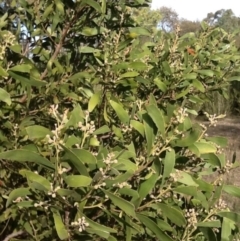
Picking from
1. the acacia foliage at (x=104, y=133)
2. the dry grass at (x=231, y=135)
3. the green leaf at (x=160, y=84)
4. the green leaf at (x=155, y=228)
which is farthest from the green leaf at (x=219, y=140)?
the dry grass at (x=231, y=135)

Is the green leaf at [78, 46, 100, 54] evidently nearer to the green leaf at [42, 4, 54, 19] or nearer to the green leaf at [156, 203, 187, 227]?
the green leaf at [42, 4, 54, 19]

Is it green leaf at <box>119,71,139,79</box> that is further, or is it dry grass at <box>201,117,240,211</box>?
dry grass at <box>201,117,240,211</box>

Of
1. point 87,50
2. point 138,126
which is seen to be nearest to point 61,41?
point 87,50

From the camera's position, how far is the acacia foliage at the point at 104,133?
49.7 inches

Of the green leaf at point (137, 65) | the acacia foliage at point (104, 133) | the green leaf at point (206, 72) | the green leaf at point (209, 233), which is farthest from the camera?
the green leaf at point (206, 72)

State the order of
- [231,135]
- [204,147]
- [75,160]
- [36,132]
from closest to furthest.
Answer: [75,160], [36,132], [204,147], [231,135]

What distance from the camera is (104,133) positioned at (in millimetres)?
1793

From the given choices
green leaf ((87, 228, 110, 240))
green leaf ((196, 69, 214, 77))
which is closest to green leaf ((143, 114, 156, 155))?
green leaf ((87, 228, 110, 240))

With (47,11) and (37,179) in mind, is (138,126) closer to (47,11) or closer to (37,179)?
(37,179)

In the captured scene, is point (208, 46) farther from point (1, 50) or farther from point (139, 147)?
point (1, 50)

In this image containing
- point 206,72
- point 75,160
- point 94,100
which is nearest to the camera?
point 75,160

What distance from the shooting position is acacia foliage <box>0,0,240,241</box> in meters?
1.26

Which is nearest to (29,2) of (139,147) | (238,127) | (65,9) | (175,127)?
(65,9)

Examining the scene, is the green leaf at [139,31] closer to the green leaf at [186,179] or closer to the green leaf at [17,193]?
the green leaf at [186,179]
